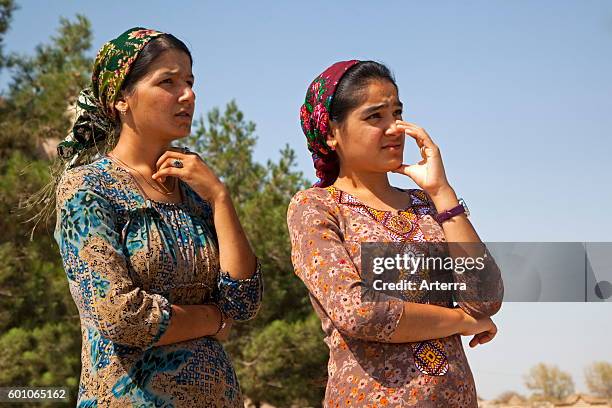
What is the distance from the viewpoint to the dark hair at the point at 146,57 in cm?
301

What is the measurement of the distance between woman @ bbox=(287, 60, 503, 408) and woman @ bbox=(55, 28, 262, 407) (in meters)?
0.30

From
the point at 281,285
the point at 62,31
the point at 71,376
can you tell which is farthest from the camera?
the point at 62,31

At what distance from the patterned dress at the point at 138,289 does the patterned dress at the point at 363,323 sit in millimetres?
279

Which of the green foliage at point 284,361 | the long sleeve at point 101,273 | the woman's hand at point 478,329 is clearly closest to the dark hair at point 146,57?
the long sleeve at point 101,273

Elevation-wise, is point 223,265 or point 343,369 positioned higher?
point 223,265

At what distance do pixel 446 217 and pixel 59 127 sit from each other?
37.4 feet

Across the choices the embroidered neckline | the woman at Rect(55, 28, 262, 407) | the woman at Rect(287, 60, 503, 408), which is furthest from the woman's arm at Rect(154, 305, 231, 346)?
the embroidered neckline

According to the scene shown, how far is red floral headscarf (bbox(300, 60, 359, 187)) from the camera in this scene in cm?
316

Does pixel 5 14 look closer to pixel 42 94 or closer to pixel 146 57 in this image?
pixel 42 94

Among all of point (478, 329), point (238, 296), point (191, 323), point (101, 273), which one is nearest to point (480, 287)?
point (478, 329)

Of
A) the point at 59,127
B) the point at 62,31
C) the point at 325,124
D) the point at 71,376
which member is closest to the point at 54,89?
the point at 59,127

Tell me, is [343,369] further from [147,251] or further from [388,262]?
[147,251]

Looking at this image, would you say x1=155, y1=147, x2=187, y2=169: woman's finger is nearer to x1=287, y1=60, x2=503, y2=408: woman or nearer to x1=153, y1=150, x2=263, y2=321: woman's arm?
x1=153, y1=150, x2=263, y2=321: woman's arm

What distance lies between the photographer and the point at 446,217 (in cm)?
301
